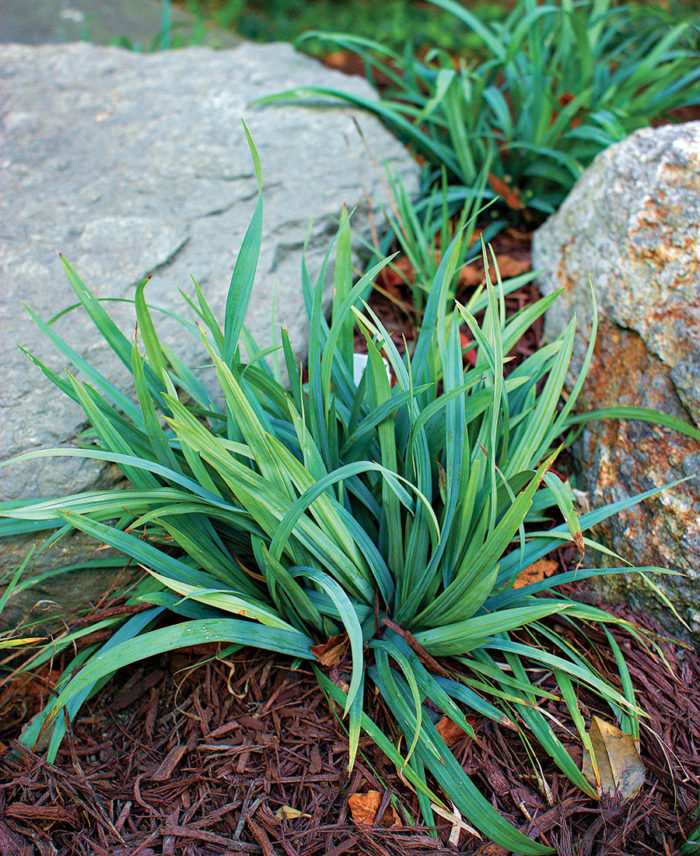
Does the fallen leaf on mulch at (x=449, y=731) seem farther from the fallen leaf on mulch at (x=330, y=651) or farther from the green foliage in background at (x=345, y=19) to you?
the green foliage in background at (x=345, y=19)

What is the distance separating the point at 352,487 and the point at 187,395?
501 millimetres

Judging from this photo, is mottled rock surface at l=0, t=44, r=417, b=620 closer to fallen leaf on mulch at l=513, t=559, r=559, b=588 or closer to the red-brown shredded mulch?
the red-brown shredded mulch

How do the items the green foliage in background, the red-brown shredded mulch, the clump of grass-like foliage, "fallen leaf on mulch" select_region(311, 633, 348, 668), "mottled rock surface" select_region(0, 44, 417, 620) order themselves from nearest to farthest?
the red-brown shredded mulch, "fallen leaf on mulch" select_region(311, 633, 348, 668), "mottled rock surface" select_region(0, 44, 417, 620), the clump of grass-like foliage, the green foliage in background

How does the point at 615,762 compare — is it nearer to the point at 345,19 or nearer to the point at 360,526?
the point at 360,526

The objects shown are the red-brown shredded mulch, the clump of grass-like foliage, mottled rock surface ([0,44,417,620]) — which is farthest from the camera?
the clump of grass-like foliage

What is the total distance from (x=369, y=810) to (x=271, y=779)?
189 mm

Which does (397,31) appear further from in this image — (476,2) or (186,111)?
(186,111)

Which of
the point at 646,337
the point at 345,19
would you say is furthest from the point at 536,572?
the point at 345,19

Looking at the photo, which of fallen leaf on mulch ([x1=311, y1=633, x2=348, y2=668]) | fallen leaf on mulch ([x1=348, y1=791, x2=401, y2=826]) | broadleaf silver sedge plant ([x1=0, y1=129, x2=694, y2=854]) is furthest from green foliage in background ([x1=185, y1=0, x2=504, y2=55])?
fallen leaf on mulch ([x1=348, y1=791, x2=401, y2=826])

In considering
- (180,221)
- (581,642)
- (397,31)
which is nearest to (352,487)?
(581,642)

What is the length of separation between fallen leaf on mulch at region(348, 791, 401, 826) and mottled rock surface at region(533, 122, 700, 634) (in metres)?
0.69

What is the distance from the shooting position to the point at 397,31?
3.52 metres

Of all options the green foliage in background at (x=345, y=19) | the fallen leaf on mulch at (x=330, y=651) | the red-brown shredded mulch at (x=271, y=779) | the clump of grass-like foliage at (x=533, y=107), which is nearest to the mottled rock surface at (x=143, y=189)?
the clump of grass-like foliage at (x=533, y=107)

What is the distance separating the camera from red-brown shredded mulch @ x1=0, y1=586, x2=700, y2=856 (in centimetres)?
107
